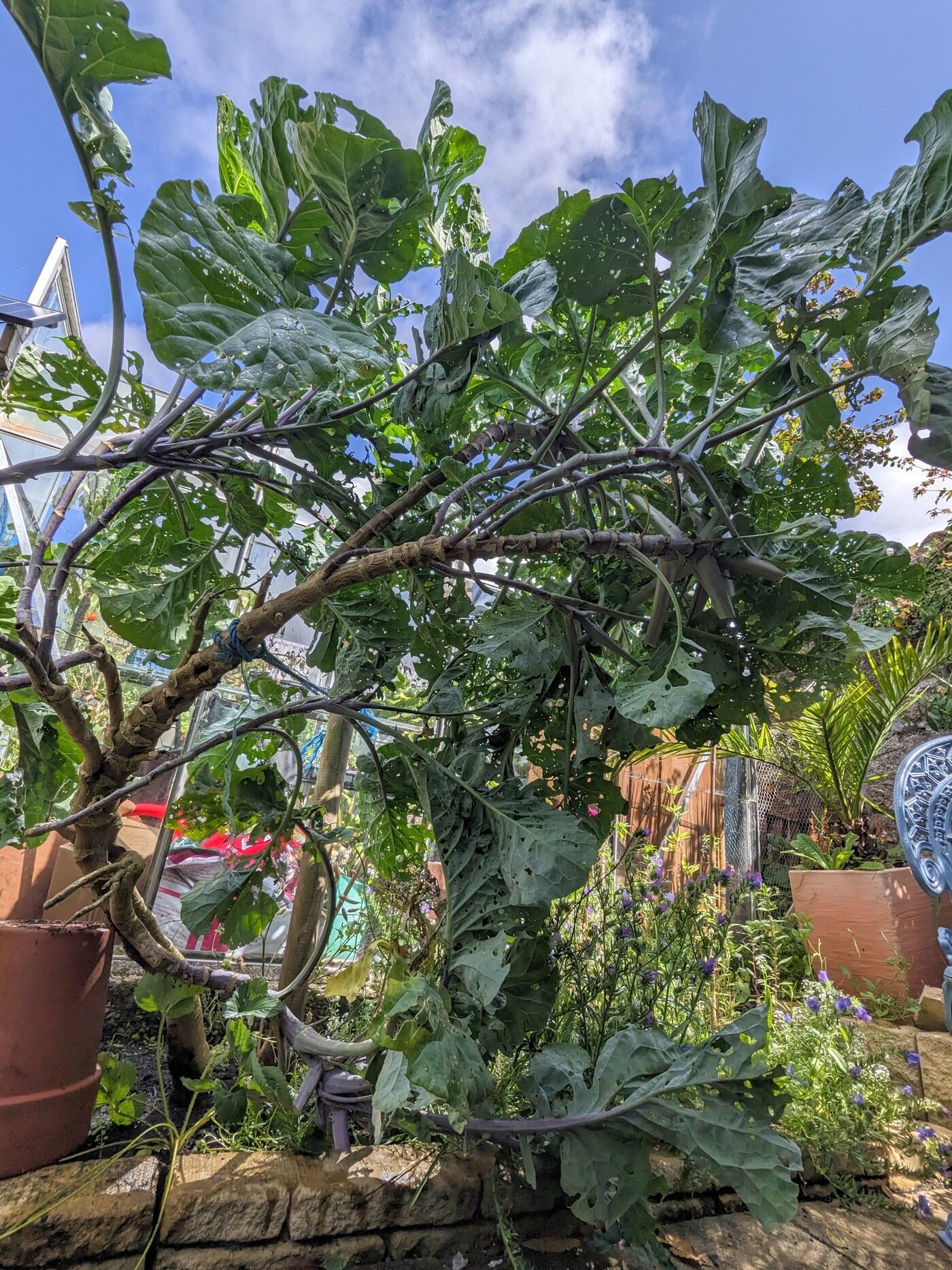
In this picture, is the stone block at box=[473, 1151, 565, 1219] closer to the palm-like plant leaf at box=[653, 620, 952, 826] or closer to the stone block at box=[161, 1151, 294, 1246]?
the stone block at box=[161, 1151, 294, 1246]

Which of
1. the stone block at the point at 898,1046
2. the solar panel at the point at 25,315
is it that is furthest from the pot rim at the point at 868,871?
the solar panel at the point at 25,315

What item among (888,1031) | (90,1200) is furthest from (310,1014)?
(888,1031)

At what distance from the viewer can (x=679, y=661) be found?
30.2 inches

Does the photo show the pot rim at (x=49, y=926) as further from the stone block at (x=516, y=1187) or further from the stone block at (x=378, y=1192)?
the stone block at (x=516, y=1187)

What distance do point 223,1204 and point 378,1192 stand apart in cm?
23

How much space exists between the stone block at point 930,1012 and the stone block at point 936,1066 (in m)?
0.08

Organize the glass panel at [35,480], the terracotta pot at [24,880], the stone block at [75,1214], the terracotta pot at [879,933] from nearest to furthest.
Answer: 1. the stone block at [75,1214]
2. the terracotta pot at [24,880]
3. the terracotta pot at [879,933]
4. the glass panel at [35,480]

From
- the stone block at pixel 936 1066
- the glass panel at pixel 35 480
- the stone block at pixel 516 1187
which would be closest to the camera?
the stone block at pixel 516 1187

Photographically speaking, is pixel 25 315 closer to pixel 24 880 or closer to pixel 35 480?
pixel 24 880

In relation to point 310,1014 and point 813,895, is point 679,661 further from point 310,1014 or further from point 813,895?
point 813,895

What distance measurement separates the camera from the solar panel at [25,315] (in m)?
1.17

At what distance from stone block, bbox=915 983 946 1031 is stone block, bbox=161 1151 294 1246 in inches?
94.7

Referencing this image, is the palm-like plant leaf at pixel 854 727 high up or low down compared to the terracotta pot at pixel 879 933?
up

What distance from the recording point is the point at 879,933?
2.45 m
